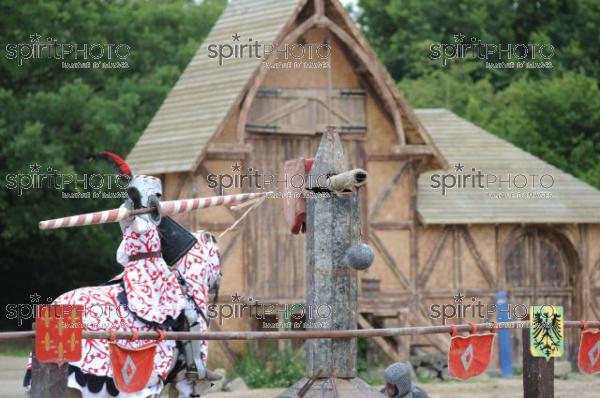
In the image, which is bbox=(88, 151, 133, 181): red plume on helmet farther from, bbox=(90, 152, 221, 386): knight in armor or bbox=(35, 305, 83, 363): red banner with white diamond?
bbox=(35, 305, 83, 363): red banner with white diamond

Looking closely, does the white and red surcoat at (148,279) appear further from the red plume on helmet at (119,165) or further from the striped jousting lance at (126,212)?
the red plume on helmet at (119,165)

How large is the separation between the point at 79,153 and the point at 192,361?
15.8m

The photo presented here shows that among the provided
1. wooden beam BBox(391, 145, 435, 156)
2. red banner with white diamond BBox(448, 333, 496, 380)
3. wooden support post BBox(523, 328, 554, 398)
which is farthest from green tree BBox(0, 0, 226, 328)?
wooden support post BBox(523, 328, 554, 398)

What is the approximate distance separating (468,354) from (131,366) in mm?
2603

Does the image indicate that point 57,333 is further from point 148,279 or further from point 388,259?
point 388,259

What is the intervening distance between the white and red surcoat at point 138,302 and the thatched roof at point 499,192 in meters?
10.6

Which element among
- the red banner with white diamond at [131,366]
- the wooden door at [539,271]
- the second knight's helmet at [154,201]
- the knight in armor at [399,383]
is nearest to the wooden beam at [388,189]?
the wooden door at [539,271]

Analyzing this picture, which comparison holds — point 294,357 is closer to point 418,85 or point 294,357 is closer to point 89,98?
point 89,98

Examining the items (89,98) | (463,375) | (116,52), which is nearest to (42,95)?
(89,98)

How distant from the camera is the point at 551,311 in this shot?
10461 mm

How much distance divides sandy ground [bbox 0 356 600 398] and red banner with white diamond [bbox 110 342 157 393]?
6.53m

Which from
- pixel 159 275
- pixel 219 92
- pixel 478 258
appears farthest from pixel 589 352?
pixel 478 258

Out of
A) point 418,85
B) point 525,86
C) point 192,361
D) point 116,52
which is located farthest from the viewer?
point 418,85

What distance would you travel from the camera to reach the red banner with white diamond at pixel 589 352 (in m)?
11.3
